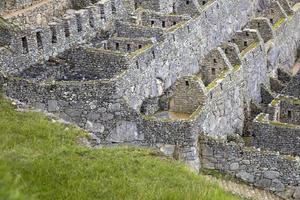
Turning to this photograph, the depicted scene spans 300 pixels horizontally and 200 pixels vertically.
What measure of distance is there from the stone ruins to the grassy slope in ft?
7.80

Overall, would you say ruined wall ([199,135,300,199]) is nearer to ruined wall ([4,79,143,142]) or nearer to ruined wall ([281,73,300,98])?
ruined wall ([4,79,143,142])

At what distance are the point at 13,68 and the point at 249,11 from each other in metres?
15.1

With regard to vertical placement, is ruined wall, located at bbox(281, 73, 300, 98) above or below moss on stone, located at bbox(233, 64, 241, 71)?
below

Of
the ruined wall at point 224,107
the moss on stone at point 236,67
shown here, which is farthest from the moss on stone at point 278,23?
the ruined wall at point 224,107

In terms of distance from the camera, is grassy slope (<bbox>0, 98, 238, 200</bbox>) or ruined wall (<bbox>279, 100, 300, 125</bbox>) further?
ruined wall (<bbox>279, 100, 300, 125</bbox>)

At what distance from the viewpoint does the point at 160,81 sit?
2094 centimetres

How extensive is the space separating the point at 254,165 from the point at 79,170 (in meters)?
7.35

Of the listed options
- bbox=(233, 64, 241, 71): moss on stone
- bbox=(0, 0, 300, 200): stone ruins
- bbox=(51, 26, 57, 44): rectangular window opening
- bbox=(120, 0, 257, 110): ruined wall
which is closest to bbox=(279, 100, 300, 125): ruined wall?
bbox=(0, 0, 300, 200): stone ruins

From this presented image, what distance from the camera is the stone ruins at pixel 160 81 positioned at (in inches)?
704

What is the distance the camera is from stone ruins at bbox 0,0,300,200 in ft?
58.7

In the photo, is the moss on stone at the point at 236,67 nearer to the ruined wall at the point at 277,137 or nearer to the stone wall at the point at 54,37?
the ruined wall at the point at 277,137

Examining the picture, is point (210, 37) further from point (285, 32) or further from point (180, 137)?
point (180, 137)

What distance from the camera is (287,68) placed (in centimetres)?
3023

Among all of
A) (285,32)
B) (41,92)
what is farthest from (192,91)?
(285,32)
